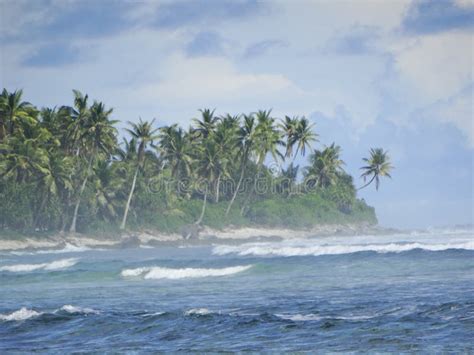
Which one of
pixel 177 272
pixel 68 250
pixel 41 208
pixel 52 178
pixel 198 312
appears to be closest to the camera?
pixel 198 312

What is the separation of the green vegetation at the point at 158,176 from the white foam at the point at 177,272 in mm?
26175

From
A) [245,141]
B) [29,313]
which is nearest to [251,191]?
[245,141]

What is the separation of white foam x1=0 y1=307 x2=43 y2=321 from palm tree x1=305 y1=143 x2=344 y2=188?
2585 inches

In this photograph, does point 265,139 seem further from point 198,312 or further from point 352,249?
point 198,312

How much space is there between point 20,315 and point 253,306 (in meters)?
5.54

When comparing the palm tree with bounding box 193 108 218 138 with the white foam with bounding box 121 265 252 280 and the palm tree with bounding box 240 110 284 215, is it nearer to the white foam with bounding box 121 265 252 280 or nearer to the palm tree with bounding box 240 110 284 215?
the palm tree with bounding box 240 110 284 215

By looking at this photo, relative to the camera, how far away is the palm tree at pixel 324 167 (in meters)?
86.2

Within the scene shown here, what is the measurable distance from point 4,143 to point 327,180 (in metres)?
37.7

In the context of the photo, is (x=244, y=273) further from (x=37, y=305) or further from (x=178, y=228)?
(x=178, y=228)

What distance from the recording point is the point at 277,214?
78500 mm

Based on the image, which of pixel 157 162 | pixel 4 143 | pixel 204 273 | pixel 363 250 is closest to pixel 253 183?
pixel 157 162

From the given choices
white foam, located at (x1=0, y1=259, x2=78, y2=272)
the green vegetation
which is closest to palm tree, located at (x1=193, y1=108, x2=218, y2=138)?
the green vegetation

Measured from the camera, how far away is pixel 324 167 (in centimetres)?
8681

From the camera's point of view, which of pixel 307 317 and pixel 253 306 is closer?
pixel 307 317
